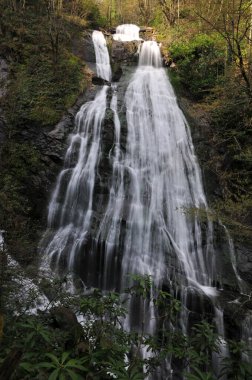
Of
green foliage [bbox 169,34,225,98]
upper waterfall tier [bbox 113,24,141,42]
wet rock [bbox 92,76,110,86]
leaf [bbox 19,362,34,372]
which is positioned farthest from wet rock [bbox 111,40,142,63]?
leaf [bbox 19,362,34,372]

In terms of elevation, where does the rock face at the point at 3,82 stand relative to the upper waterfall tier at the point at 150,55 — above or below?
below

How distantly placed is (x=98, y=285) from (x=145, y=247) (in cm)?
177

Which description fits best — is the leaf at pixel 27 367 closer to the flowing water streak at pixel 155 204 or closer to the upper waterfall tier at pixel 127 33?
the flowing water streak at pixel 155 204

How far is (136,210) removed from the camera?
33.0ft

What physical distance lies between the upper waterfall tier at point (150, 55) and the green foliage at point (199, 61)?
1.02 m

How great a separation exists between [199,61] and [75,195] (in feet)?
32.6

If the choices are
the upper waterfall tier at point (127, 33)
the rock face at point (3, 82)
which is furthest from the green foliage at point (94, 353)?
the upper waterfall tier at point (127, 33)

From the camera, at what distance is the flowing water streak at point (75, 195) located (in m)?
9.02

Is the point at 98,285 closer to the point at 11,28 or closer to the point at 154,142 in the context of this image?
the point at 154,142

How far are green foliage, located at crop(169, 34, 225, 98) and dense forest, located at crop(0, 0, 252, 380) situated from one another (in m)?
0.05

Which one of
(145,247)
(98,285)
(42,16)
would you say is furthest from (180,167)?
(42,16)

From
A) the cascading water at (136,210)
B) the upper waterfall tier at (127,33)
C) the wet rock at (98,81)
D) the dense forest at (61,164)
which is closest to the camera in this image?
the dense forest at (61,164)

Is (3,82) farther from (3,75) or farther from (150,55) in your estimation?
(150,55)

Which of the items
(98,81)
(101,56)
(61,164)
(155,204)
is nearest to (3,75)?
(98,81)
